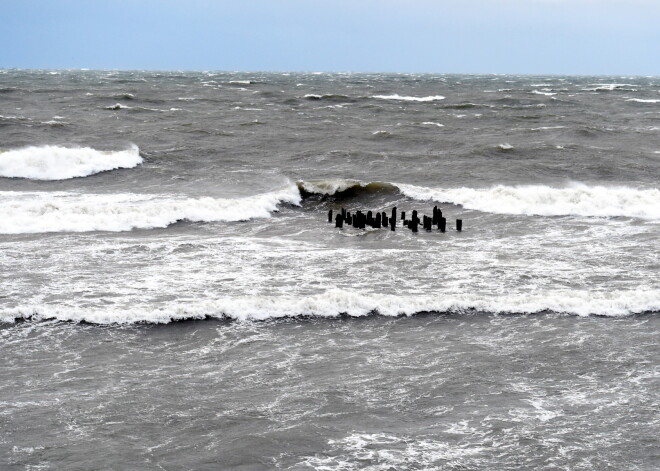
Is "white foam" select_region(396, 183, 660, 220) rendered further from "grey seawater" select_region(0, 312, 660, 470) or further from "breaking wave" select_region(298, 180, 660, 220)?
"grey seawater" select_region(0, 312, 660, 470)

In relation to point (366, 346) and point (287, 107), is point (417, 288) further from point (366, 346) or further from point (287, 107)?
point (287, 107)

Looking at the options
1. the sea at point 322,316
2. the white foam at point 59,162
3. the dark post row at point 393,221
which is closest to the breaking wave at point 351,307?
the sea at point 322,316

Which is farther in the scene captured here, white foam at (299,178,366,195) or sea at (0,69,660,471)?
white foam at (299,178,366,195)

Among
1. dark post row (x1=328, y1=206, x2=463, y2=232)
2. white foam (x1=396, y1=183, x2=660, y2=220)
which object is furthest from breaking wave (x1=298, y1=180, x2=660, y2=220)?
dark post row (x1=328, y1=206, x2=463, y2=232)

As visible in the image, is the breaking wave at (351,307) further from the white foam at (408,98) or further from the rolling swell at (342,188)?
the white foam at (408,98)

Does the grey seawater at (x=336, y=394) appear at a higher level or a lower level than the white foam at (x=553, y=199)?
lower

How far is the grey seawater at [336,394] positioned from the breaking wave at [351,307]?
32 cm

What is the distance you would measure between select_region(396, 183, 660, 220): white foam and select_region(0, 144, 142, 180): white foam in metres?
12.7

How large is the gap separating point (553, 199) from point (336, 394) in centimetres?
1798

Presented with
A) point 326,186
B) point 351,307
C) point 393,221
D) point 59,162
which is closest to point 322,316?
point 351,307

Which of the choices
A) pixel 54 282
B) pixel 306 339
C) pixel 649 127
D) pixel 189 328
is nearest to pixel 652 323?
pixel 306 339

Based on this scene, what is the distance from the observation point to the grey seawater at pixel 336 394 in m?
10.1

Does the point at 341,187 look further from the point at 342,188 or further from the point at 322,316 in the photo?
the point at 322,316

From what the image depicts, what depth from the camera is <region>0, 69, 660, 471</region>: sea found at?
1047 cm
